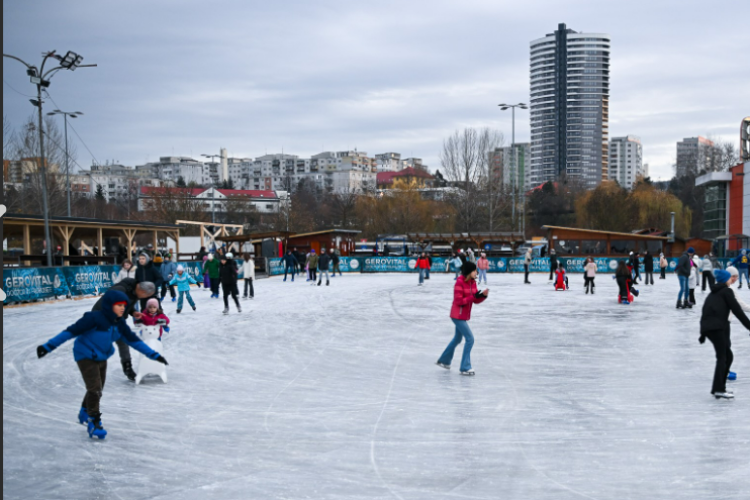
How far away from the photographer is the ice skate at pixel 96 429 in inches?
239

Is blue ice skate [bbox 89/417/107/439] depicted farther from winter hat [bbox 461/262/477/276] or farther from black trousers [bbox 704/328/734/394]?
black trousers [bbox 704/328/734/394]

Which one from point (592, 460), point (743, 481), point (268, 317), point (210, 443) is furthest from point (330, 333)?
point (743, 481)

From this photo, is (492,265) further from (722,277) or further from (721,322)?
(721,322)

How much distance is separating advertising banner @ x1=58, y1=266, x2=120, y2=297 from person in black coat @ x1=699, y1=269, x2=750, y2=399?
18138 millimetres

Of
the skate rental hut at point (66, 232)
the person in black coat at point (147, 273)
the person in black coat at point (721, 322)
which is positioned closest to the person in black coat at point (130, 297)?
the person in black coat at point (147, 273)

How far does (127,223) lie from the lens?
105 feet

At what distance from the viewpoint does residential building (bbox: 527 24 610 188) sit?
6545 inches

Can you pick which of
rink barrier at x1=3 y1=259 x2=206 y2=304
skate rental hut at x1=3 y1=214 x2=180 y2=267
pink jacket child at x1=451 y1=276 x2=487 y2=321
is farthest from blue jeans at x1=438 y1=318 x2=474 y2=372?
skate rental hut at x1=3 y1=214 x2=180 y2=267

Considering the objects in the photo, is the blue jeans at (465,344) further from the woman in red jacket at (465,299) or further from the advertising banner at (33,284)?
the advertising banner at (33,284)

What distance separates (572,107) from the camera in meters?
168

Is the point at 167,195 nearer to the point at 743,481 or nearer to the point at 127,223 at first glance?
the point at 127,223

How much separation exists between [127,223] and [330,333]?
21.8 meters

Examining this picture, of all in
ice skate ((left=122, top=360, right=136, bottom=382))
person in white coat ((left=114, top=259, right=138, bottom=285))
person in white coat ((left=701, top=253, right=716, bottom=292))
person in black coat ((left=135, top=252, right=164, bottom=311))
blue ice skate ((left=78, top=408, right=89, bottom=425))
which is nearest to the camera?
blue ice skate ((left=78, top=408, right=89, bottom=425))

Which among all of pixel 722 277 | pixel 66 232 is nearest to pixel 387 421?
pixel 722 277
